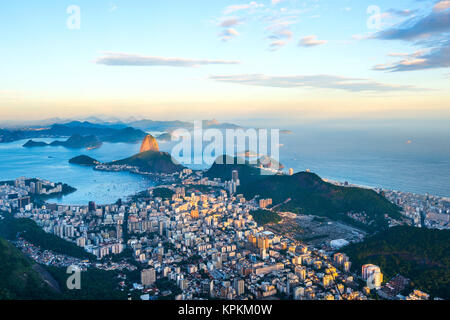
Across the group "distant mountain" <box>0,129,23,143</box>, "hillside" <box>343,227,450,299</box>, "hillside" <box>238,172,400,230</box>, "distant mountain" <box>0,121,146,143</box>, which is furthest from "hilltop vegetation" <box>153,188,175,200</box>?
"distant mountain" <box>0,129,23,143</box>

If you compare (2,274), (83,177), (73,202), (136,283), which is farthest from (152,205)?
(83,177)

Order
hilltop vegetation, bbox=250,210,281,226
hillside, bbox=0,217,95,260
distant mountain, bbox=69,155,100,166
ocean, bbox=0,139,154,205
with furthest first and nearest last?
1. distant mountain, bbox=69,155,100,166
2. ocean, bbox=0,139,154,205
3. hilltop vegetation, bbox=250,210,281,226
4. hillside, bbox=0,217,95,260

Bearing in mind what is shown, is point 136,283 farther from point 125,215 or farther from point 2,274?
point 125,215

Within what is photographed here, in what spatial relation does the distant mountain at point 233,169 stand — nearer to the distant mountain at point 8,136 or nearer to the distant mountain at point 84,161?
the distant mountain at point 84,161

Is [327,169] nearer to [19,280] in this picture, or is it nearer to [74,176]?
[74,176]

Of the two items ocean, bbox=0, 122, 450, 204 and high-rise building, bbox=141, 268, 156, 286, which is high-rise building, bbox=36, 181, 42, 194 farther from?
high-rise building, bbox=141, 268, 156, 286

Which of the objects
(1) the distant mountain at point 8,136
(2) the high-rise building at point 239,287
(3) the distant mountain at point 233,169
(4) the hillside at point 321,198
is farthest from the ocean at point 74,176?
(1) the distant mountain at point 8,136
